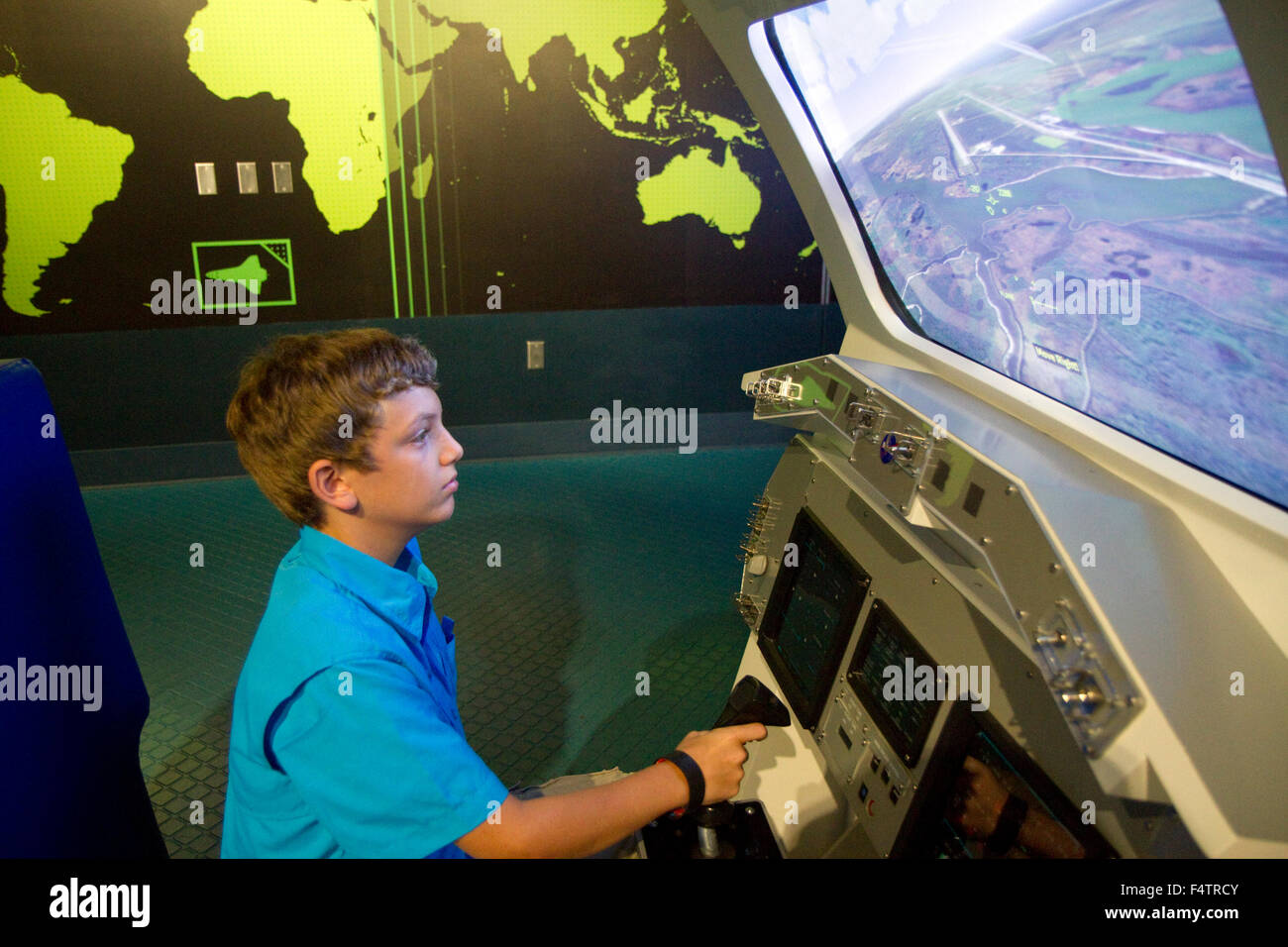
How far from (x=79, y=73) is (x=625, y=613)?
360cm

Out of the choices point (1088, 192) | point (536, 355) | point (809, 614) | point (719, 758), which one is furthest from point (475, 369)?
point (1088, 192)

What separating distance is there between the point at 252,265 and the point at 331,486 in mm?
3634

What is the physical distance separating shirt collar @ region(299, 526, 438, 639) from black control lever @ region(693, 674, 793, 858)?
0.50 m

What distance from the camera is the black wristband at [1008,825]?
37.6 inches

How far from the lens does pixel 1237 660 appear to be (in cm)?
74

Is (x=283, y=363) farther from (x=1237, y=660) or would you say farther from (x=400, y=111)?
(x=400, y=111)

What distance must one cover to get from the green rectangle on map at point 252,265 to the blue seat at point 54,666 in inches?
132

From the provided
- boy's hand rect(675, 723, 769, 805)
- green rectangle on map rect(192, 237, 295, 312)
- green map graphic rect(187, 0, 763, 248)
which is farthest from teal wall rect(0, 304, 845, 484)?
boy's hand rect(675, 723, 769, 805)

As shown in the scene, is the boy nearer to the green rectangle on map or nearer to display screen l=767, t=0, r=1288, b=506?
display screen l=767, t=0, r=1288, b=506

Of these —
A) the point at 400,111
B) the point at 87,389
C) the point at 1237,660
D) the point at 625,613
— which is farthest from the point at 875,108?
the point at 87,389

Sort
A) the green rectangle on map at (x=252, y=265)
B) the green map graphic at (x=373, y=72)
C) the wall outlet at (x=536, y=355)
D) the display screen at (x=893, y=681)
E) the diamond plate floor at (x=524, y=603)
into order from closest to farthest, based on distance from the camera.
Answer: the display screen at (x=893, y=681)
the diamond plate floor at (x=524, y=603)
the green map graphic at (x=373, y=72)
the green rectangle on map at (x=252, y=265)
the wall outlet at (x=536, y=355)

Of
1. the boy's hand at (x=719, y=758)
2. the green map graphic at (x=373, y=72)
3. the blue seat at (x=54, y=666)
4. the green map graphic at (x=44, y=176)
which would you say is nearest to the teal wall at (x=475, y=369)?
the green map graphic at (x=44, y=176)

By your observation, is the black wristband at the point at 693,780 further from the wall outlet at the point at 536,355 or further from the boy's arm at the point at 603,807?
the wall outlet at the point at 536,355

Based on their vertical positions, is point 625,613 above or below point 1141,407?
below
